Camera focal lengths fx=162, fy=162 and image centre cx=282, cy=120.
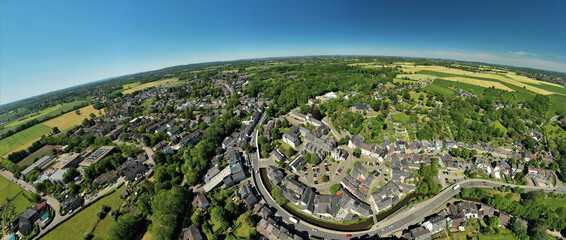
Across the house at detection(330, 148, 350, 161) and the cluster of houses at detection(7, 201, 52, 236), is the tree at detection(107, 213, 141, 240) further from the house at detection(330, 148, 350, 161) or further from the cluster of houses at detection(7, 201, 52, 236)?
the house at detection(330, 148, 350, 161)

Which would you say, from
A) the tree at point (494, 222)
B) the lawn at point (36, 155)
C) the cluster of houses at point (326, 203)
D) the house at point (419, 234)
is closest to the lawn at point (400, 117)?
the tree at point (494, 222)

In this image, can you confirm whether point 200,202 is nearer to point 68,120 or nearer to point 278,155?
point 278,155

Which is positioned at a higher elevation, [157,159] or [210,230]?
[157,159]

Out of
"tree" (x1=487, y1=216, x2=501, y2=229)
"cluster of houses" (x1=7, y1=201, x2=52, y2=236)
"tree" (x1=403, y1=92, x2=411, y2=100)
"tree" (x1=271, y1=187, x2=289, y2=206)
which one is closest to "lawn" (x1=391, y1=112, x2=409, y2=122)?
"tree" (x1=403, y1=92, x2=411, y2=100)

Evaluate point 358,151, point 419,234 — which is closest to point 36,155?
point 358,151

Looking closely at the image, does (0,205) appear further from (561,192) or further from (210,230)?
(561,192)

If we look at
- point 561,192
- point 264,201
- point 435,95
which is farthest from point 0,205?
point 435,95
